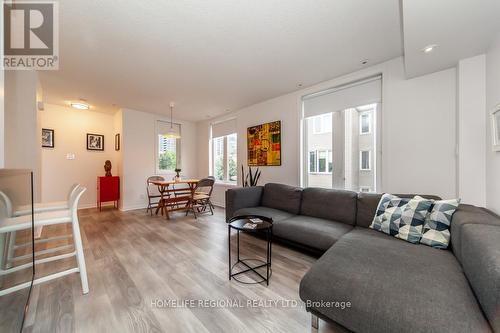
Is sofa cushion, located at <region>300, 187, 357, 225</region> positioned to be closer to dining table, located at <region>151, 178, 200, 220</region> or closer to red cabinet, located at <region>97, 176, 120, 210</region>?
dining table, located at <region>151, 178, 200, 220</region>

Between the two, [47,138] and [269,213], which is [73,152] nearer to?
[47,138]

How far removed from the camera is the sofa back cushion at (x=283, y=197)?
9.98ft

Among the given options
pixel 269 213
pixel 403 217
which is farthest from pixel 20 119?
pixel 403 217

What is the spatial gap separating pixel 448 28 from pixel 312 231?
2189 mm

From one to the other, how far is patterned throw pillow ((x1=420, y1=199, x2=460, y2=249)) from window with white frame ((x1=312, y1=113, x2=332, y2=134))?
2020 mm

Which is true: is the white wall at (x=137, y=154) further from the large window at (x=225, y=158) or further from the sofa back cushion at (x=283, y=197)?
the sofa back cushion at (x=283, y=197)

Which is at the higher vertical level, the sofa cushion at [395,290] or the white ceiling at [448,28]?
the white ceiling at [448,28]

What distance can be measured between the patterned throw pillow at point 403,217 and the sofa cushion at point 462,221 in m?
0.20

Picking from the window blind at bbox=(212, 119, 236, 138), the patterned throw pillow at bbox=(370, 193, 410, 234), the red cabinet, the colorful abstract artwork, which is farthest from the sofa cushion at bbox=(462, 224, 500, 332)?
the red cabinet

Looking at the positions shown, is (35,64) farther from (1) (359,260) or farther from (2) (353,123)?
(2) (353,123)

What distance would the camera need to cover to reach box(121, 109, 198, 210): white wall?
482cm

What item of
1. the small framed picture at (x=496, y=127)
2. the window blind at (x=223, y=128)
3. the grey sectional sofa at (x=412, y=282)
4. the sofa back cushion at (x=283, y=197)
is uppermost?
the window blind at (x=223, y=128)

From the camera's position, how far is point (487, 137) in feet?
6.16

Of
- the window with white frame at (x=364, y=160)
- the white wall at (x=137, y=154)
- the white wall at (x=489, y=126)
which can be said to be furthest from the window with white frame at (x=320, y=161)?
the white wall at (x=137, y=154)
